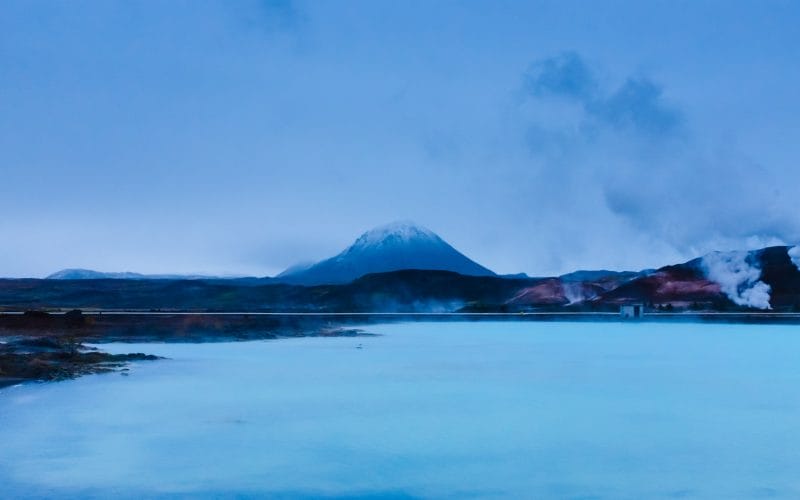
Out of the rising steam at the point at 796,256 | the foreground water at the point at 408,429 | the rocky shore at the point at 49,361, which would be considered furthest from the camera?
the rising steam at the point at 796,256

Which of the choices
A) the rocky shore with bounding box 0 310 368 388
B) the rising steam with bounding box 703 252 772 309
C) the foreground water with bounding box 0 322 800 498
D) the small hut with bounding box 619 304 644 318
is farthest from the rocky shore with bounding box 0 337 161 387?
the rising steam with bounding box 703 252 772 309

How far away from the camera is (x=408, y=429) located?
43.8ft

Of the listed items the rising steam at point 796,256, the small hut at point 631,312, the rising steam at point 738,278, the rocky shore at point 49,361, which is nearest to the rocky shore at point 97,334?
the rocky shore at point 49,361

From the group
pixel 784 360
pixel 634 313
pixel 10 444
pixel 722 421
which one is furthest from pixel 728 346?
pixel 10 444

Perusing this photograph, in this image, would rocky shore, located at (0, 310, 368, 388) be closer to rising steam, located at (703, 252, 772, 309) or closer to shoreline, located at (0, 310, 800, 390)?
shoreline, located at (0, 310, 800, 390)

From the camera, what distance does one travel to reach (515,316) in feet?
138

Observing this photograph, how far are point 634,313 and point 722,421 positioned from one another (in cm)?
2869

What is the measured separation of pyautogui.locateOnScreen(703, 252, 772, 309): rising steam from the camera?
58603 mm

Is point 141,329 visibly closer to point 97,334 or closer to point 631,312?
point 97,334

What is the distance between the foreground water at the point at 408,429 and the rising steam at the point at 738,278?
36076mm

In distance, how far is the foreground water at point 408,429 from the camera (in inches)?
391

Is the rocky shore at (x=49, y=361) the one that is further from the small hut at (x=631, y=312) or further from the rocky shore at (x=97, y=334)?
the small hut at (x=631, y=312)

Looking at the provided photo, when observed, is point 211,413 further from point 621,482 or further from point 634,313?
point 634,313

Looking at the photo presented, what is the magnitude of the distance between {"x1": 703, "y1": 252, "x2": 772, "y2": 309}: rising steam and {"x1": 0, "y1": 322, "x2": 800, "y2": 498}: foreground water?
1420 inches
